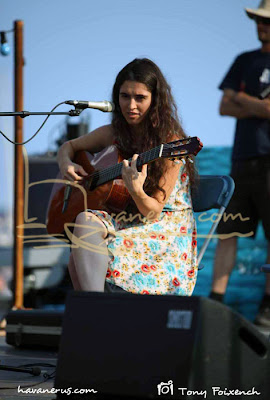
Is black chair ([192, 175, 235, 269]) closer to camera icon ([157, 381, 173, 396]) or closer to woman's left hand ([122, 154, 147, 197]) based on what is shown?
woman's left hand ([122, 154, 147, 197])

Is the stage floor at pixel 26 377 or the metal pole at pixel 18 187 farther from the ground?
the metal pole at pixel 18 187

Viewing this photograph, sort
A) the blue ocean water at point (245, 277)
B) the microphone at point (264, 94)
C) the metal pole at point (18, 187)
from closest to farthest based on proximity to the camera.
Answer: the microphone at point (264, 94)
the blue ocean water at point (245, 277)
the metal pole at point (18, 187)

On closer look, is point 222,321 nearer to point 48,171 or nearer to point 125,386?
point 125,386

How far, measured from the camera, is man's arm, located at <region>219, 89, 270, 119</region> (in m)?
3.31

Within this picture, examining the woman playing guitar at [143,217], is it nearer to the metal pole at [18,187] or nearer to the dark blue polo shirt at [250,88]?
the dark blue polo shirt at [250,88]

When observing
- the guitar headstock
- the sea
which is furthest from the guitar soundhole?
the sea

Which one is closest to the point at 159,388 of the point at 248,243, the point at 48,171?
the point at 248,243

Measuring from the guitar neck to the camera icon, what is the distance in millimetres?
990

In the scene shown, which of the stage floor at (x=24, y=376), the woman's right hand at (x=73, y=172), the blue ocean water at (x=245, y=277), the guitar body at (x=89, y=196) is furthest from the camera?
the blue ocean water at (x=245, y=277)

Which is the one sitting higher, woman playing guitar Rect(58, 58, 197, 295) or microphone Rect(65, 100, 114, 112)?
microphone Rect(65, 100, 114, 112)

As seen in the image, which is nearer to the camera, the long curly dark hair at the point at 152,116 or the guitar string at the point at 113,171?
the guitar string at the point at 113,171

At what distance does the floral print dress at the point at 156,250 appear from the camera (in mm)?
2377

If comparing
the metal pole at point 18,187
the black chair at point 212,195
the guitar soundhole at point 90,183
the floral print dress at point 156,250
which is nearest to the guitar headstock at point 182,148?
the floral print dress at point 156,250

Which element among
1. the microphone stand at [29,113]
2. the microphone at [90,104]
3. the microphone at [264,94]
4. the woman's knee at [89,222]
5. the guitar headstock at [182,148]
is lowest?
the woman's knee at [89,222]
